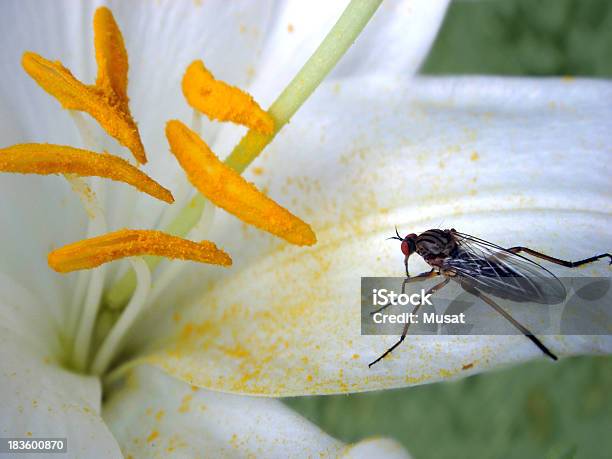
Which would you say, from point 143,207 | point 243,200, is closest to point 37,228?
point 143,207

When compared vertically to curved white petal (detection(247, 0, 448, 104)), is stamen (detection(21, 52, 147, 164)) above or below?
below

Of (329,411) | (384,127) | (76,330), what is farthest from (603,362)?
(76,330)

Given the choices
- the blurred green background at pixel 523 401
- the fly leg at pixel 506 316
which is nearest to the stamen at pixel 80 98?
the fly leg at pixel 506 316

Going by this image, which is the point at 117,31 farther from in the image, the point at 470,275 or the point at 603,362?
the point at 603,362

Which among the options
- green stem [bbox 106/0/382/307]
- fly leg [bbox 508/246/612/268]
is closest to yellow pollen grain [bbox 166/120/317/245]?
green stem [bbox 106/0/382/307]

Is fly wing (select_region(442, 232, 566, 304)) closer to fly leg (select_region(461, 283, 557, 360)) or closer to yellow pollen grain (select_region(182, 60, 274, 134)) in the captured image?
fly leg (select_region(461, 283, 557, 360))

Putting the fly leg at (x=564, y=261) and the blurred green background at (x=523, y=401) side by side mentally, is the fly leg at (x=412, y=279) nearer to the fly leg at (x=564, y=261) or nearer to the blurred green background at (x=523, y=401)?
the fly leg at (x=564, y=261)
